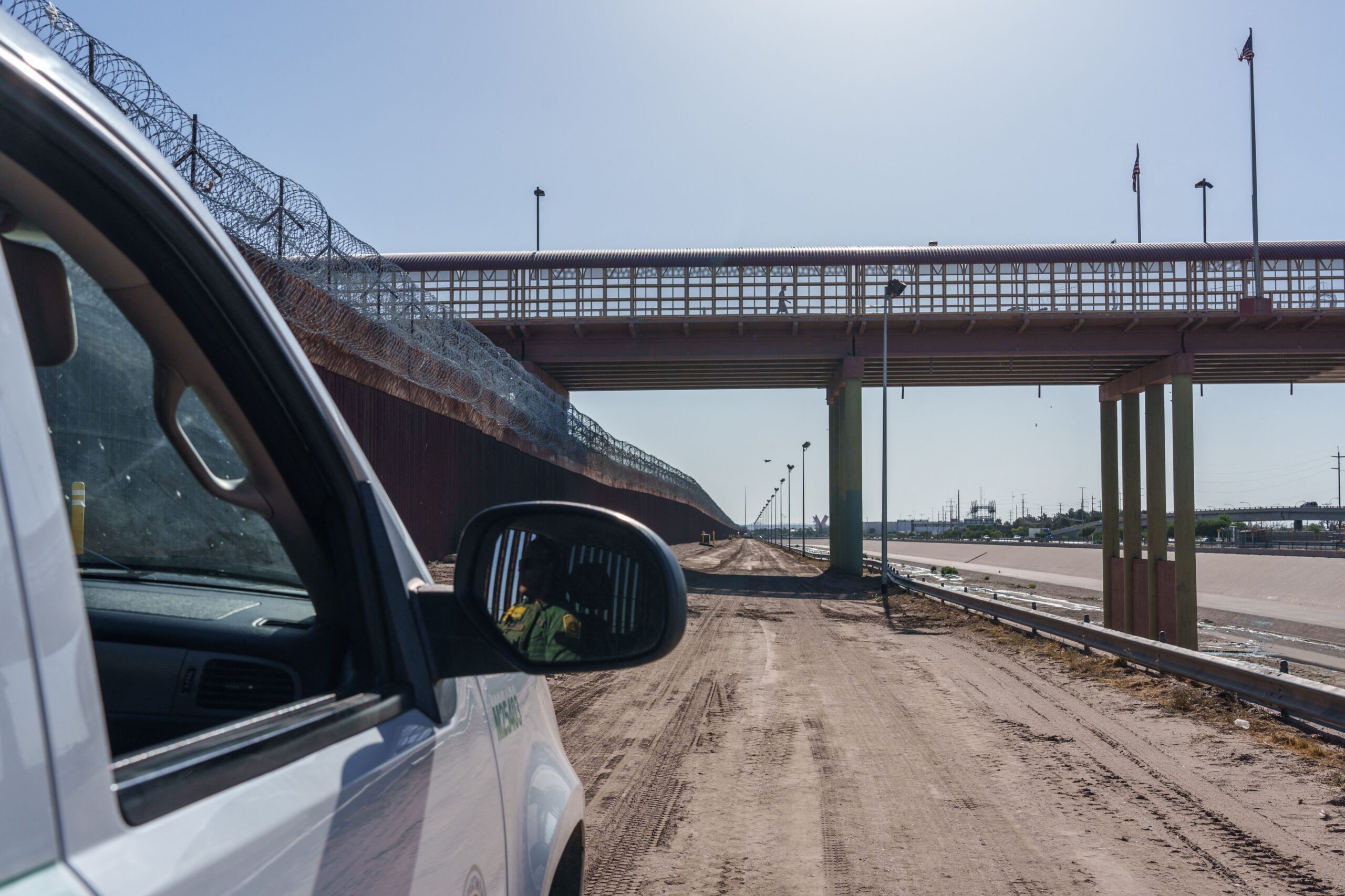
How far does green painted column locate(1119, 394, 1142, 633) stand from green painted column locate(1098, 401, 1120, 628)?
417 mm

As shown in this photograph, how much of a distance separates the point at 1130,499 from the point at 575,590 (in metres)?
45.0

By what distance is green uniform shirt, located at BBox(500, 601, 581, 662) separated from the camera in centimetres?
194

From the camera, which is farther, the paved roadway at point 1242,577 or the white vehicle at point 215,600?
the paved roadway at point 1242,577

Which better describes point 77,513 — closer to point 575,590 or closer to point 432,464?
point 575,590

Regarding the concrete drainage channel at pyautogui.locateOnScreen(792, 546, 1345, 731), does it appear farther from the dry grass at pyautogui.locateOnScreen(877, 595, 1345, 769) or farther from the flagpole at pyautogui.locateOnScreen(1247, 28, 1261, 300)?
the flagpole at pyautogui.locateOnScreen(1247, 28, 1261, 300)

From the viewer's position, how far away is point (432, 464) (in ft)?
75.5

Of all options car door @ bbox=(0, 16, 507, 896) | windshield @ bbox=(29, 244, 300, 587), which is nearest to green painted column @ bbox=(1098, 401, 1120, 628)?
windshield @ bbox=(29, 244, 300, 587)

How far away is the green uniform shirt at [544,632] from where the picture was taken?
1937mm

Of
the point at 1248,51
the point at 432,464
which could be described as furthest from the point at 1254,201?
the point at 432,464

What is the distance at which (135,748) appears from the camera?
6.42 feet

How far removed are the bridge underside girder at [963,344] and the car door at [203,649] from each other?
3832 cm

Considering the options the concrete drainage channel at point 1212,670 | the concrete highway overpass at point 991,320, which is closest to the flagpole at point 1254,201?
the concrete highway overpass at point 991,320

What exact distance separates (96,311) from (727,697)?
385 inches

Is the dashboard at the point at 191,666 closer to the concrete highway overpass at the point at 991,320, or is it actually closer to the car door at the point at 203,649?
the car door at the point at 203,649
